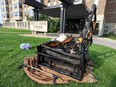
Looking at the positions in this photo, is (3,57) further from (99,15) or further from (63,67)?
(99,15)

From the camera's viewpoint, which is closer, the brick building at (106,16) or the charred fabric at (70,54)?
the charred fabric at (70,54)

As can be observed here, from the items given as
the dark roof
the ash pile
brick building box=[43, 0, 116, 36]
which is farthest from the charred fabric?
brick building box=[43, 0, 116, 36]

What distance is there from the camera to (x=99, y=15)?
56.4ft

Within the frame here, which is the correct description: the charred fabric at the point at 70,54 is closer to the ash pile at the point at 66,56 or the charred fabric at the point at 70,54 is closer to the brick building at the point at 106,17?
the ash pile at the point at 66,56

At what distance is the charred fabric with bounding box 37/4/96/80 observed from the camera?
3027 mm

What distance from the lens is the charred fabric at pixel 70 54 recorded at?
303 centimetres

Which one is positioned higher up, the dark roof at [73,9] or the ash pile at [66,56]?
the dark roof at [73,9]

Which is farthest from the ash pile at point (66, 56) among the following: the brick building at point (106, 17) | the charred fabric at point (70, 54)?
the brick building at point (106, 17)

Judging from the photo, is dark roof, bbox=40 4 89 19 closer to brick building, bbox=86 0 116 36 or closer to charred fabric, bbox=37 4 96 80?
brick building, bbox=86 0 116 36

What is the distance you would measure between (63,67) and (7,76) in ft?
5.71

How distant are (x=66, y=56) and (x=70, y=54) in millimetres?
167

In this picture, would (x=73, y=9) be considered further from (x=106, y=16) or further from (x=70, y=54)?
(x=70, y=54)

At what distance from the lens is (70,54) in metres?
3.06

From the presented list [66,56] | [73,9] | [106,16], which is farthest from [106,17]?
[66,56]
